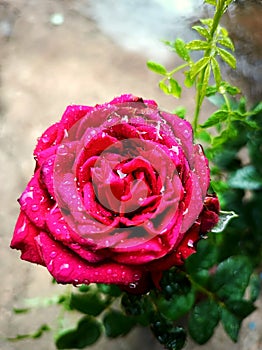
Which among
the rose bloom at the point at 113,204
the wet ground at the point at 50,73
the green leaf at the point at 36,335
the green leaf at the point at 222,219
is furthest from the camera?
the wet ground at the point at 50,73

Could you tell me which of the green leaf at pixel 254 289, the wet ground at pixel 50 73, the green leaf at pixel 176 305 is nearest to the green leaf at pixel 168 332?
the green leaf at pixel 176 305

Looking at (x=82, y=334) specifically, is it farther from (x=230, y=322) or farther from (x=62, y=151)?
(x=62, y=151)

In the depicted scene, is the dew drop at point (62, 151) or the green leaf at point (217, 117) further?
the green leaf at point (217, 117)

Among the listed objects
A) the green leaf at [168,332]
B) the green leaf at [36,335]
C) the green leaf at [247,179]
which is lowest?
the green leaf at [36,335]

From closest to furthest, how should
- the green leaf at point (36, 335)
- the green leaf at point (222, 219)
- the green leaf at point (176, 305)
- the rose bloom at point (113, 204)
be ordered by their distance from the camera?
the rose bloom at point (113, 204)
the green leaf at point (222, 219)
the green leaf at point (176, 305)
the green leaf at point (36, 335)

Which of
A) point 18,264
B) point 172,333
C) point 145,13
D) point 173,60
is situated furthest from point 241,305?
point 145,13

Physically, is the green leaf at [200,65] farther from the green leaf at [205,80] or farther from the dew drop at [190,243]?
the dew drop at [190,243]

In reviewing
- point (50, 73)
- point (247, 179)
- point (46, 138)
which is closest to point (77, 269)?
point (46, 138)

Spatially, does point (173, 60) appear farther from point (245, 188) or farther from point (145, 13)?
point (245, 188)
